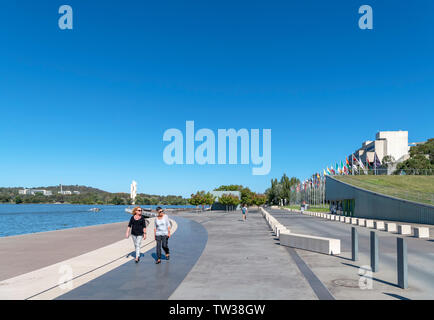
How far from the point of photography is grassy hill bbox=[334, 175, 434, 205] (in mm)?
34819

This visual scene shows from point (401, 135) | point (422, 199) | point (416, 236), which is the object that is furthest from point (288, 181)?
point (416, 236)

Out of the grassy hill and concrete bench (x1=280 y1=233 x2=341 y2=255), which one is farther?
the grassy hill

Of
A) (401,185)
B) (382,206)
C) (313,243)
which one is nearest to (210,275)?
(313,243)

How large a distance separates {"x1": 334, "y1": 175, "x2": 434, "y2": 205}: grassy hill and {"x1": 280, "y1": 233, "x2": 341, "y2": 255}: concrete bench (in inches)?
931

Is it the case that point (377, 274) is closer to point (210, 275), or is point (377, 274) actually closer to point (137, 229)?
point (210, 275)

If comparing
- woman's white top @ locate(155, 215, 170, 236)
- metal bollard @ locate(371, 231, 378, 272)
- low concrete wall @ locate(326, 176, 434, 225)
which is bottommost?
low concrete wall @ locate(326, 176, 434, 225)

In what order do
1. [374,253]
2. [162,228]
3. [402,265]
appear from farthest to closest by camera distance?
1. [162,228]
2. [374,253]
3. [402,265]

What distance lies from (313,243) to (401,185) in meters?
50.7

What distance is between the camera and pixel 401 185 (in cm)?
5653

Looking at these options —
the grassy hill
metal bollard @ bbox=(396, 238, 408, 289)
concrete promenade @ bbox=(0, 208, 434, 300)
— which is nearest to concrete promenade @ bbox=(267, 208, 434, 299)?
concrete promenade @ bbox=(0, 208, 434, 300)

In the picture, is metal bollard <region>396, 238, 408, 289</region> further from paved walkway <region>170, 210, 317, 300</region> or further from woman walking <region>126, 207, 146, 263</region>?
woman walking <region>126, 207, 146, 263</region>

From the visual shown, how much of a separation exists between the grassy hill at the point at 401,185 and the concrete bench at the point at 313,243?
23.7m
